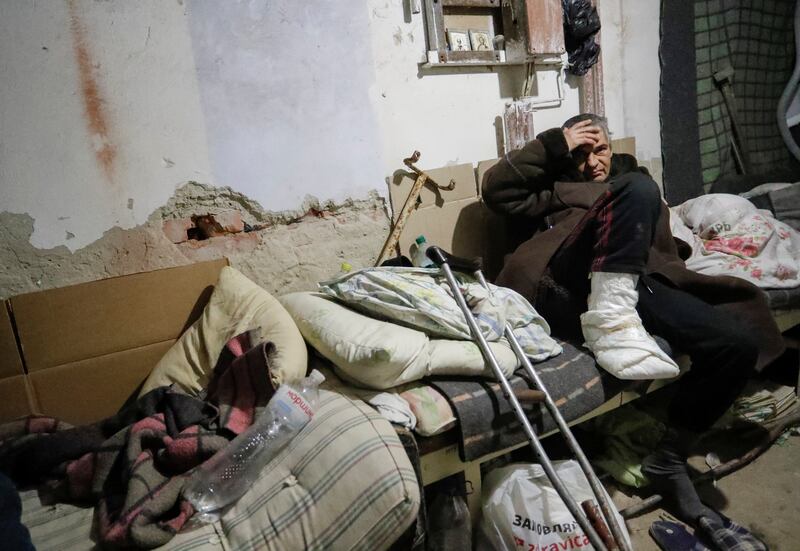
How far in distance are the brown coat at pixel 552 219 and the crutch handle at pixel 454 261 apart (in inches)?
9.1

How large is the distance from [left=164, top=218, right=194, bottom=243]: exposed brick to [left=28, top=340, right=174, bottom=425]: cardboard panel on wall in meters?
0.38

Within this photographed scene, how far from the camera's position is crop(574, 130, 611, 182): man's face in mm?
1928

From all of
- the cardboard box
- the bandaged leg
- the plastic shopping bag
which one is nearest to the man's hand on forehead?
the bandaged leg

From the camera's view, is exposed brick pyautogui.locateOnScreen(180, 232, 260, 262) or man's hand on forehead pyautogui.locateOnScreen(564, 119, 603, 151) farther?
man's hand on forehead pyautogui.locateOnScreen(564, 119, 603, 151)

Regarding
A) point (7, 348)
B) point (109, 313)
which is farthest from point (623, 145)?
point (7, 348)

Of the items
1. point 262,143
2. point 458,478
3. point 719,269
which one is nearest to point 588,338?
point 458,478

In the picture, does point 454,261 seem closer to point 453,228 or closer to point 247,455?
point 453,228

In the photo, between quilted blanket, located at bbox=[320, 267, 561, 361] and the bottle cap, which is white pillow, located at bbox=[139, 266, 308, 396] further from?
quilted blanket, located at bbox=[320, 267, 561, 361]

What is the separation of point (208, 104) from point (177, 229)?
461 millimetres

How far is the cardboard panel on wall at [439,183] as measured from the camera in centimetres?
194

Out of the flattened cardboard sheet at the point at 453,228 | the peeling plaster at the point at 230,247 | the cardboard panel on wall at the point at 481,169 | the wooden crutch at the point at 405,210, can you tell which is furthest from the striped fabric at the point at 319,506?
the cardboard panel on wall at the point at 481,169

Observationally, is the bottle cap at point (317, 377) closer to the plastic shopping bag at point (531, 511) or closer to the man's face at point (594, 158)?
the plastic shopping bag at point (531, 511)

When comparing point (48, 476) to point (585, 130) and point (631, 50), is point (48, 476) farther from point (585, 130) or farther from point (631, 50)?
point (631, 50)

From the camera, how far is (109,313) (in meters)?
1.49
